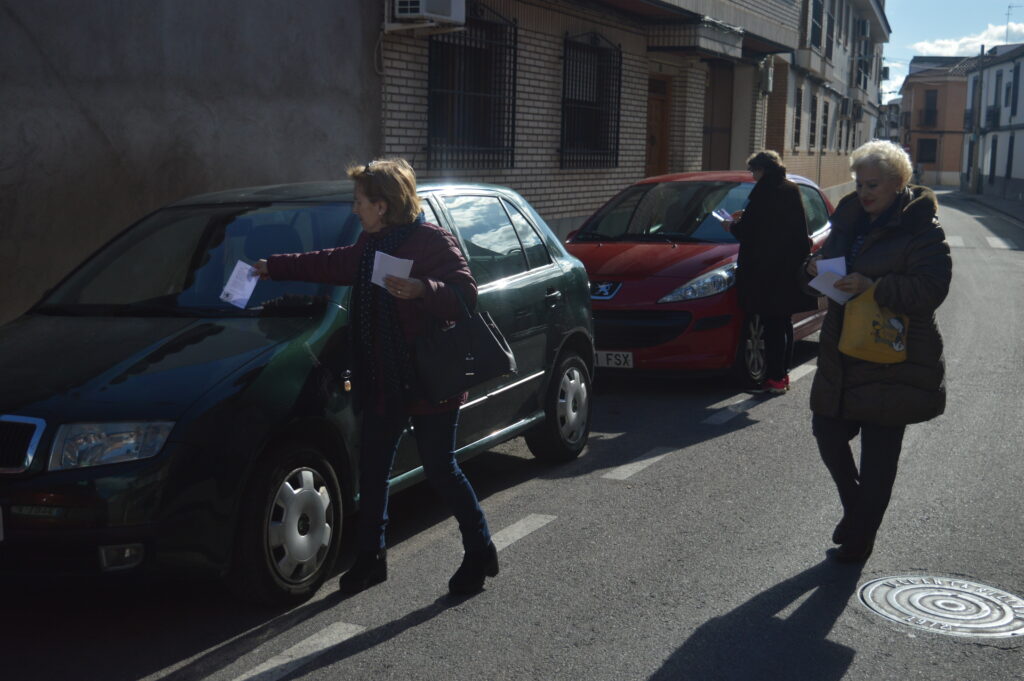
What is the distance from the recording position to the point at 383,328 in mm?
4297

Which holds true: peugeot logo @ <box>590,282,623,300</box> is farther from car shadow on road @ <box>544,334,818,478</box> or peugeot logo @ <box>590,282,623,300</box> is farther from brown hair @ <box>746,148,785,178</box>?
brown hair @ <box>746,148,785,178</box>

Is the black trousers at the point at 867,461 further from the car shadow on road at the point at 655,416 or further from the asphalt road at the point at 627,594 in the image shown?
the car shadow on road at the point at 655,416

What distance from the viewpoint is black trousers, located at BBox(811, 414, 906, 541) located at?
4.83 metres

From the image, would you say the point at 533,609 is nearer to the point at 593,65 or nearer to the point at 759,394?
the point at 759,394

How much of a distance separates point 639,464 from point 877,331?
2199 millimetres

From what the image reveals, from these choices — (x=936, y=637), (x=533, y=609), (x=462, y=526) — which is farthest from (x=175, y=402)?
(x=936, y=637)

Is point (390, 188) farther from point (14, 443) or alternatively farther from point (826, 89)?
point (826, 89)

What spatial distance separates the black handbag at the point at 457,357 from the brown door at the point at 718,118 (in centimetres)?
2001

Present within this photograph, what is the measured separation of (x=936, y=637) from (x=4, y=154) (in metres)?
6.99

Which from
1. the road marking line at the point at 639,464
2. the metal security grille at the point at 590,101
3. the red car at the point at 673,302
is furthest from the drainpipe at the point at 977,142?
the road marking line at the point at 639,464

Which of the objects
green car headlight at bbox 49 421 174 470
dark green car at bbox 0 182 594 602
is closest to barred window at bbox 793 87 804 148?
dark green car at bbox 0 182 594 602

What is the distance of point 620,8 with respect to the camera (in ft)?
55.6

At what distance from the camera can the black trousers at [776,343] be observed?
8578 mm

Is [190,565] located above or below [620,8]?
below
